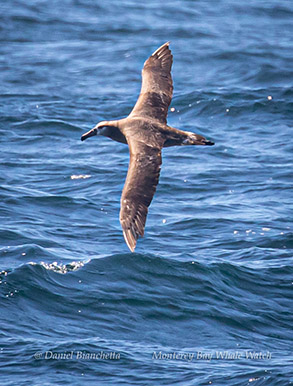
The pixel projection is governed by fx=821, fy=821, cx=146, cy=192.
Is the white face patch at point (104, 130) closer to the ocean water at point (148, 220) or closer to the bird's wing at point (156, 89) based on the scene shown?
the bird's wing at point (156, 89)

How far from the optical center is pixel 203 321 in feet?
42.6

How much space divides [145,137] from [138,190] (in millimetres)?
1434

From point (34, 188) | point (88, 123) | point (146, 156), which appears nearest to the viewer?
point (146, 156)

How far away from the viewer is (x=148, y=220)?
16078 millimetres

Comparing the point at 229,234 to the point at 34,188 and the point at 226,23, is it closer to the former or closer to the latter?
the point at 34,188

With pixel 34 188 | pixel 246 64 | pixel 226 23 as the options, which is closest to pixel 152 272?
pixel 34 188

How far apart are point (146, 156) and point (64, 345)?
3059mm

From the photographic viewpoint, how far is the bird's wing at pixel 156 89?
12.8 metres

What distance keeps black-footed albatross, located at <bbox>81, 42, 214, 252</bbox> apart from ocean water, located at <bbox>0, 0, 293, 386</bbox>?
2521 mm

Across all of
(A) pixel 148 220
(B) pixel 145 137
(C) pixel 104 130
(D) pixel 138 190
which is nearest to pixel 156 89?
(C) pixel 104 130

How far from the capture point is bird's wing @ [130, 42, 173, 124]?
41.9ft

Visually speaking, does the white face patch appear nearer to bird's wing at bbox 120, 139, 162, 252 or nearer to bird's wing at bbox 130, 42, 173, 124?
bird's wing at bbox 130, 42, 173, 124

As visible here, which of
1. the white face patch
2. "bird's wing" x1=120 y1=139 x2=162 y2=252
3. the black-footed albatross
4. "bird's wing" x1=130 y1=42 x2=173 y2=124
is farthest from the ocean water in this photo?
"bird's wing" x1=130 y1=42 x2=173 y2=124

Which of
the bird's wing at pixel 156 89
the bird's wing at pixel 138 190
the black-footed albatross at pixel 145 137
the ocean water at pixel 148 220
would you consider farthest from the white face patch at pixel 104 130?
the ocean water at pixel 148 220
